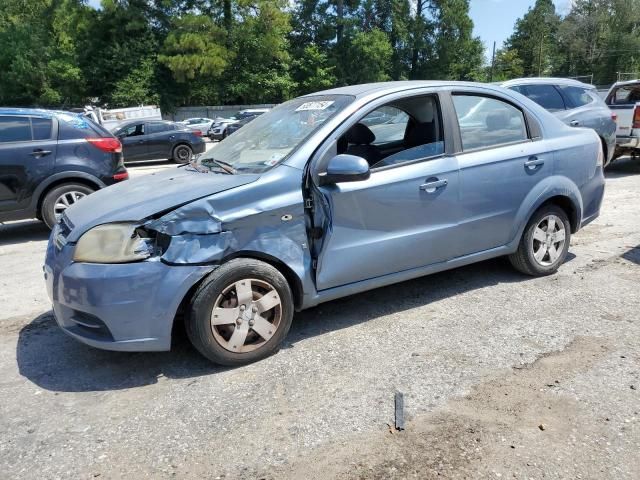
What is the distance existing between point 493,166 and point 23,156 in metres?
5.69

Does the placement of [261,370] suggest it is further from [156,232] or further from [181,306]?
[156,232]

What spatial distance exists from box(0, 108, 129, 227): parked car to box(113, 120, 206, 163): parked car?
9936 millimetres

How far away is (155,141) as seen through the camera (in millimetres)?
17031

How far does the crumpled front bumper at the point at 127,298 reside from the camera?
304cm

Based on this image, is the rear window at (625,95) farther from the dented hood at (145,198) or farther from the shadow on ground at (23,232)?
the shadow on ground at (23,232)

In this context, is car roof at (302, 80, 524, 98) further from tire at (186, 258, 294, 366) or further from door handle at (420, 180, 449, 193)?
tire at (186, 258, 294, 366)

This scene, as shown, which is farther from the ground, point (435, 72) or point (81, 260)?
point (435, 72)

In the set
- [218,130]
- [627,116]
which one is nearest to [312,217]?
[627,116]

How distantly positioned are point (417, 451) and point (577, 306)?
7.36 ft

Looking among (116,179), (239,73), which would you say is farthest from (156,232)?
(239,73)

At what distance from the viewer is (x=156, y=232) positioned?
3146 millimetres

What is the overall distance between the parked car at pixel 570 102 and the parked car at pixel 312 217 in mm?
4332

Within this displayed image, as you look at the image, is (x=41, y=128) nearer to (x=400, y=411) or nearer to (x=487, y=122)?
(x=487, y=122)

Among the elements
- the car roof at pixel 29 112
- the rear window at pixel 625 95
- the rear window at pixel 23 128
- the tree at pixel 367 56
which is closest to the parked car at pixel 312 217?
the rear window at pixel 23 128
